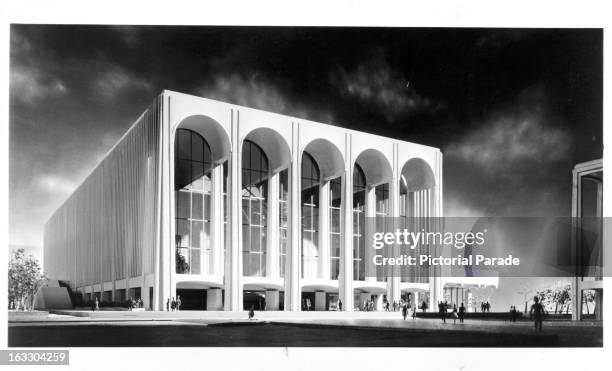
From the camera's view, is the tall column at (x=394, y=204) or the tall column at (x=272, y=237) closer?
the tall column at (x=272, y=237)

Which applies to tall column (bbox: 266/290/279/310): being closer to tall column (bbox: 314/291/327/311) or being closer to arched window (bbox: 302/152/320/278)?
tall column (bbox: 314/291/327/311)

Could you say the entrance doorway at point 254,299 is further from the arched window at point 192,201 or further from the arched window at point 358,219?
the arched window at point 358,219

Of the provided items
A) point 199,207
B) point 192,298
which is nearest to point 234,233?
point 199,207

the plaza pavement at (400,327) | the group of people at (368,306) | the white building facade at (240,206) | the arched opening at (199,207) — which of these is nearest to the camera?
the plaza pavement at (400,327)

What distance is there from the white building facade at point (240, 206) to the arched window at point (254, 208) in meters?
0.08

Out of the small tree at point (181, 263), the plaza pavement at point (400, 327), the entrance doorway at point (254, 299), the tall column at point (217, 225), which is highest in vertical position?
the tall column at point (217, 225)

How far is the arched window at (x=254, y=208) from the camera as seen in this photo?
46812 mm

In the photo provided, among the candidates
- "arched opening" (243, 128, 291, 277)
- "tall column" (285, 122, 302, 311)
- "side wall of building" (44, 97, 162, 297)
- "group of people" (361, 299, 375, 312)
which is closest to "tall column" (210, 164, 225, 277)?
"arched opening" (243, 128, 291, 277)

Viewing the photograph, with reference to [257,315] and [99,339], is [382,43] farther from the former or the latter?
[257,315]

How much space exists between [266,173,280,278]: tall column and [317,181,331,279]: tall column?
3804 mm

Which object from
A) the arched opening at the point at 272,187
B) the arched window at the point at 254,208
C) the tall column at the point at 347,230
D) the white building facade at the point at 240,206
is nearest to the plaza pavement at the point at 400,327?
the white building facade at the point at 240,206

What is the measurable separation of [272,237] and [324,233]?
479cm

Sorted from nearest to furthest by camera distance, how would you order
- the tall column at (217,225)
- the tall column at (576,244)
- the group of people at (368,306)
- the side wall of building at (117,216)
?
the tall column at (576,244)
the side wall of building at (117,216)
the tall column at (217,225)
the group of people at (368,306)

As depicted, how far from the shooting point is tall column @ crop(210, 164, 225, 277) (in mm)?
43125
